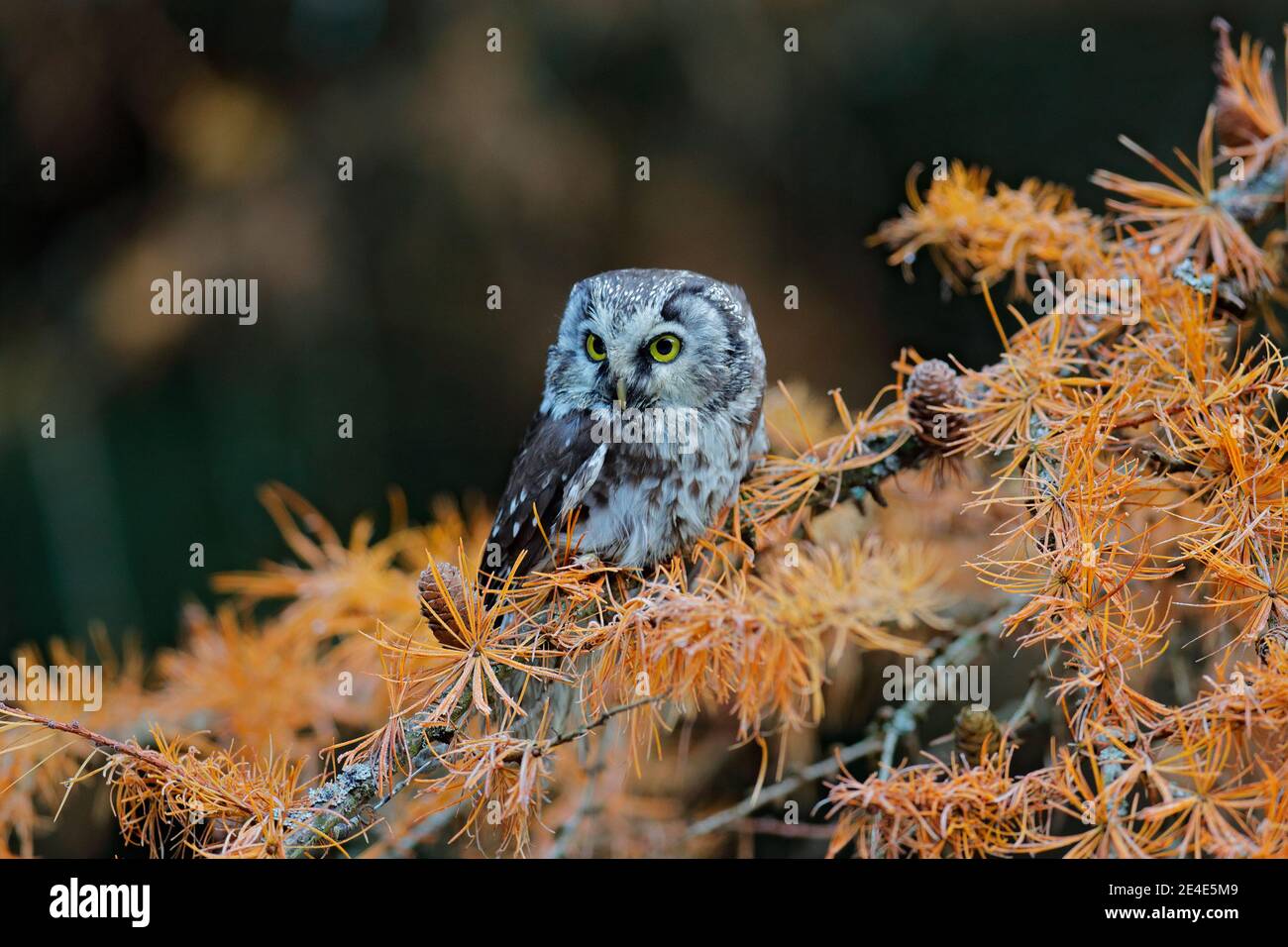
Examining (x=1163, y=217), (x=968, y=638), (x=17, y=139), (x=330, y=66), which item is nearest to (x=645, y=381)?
(x=968, y=638)

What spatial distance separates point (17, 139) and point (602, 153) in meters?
1.86

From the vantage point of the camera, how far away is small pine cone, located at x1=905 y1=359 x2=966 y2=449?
1418mm

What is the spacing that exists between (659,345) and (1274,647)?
3.27ft

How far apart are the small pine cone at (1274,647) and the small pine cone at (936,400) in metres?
0.46

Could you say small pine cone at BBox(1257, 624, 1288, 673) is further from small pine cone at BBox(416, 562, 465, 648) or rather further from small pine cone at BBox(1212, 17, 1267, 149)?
small pine cone at BBox(1212, 17, 1267, 149)

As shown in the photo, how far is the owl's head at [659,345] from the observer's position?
1.71m

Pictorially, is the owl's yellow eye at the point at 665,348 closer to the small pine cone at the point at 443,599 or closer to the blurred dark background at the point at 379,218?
the small pine cone at the point at 443,599

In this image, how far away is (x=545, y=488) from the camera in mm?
1778

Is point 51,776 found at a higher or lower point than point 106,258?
lower

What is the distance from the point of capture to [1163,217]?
67.3 inches

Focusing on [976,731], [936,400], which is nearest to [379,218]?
[936,400]

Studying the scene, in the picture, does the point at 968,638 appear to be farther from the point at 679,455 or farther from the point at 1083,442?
the point at 679,455
